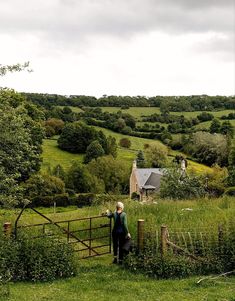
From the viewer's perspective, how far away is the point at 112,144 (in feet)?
308

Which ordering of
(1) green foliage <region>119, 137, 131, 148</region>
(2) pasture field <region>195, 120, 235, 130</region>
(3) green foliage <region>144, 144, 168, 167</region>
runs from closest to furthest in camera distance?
(3) green foliage <region>144, 144, 168, 167</region>, (1) green foliage <region>119, 137, 131, 148</region>, (2) pasture field <region>195, 120, 235, 130</region>

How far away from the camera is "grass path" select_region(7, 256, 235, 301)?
10508mm

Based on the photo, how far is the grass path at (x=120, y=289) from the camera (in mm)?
10508

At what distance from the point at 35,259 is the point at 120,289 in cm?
250

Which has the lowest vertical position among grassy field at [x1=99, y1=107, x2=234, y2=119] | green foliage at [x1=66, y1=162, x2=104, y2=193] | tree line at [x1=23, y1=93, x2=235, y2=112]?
green foliage at [x1=66, y1=162, x2=104, y2=193]

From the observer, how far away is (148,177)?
67.7 meters

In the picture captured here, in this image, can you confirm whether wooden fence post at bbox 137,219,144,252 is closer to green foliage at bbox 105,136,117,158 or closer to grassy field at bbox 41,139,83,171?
grassy field at bbox 41,139,83,171

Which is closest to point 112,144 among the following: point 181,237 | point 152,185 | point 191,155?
point 191,155

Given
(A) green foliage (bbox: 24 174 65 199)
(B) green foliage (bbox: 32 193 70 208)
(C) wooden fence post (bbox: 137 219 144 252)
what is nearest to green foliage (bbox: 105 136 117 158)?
(A) green foliage (bbox: 24 174 65 199)

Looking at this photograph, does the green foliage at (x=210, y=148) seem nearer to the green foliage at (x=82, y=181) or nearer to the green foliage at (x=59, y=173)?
the green foliage at (x=82, y=181)

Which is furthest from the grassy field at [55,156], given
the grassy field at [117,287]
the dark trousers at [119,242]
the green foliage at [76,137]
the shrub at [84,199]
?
the grassy field at [117,287]

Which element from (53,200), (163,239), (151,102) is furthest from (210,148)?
(163,239)

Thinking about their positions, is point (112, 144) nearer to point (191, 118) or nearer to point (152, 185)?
point (152, 185)

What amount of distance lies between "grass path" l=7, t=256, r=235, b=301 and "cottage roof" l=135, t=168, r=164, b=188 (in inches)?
2047
